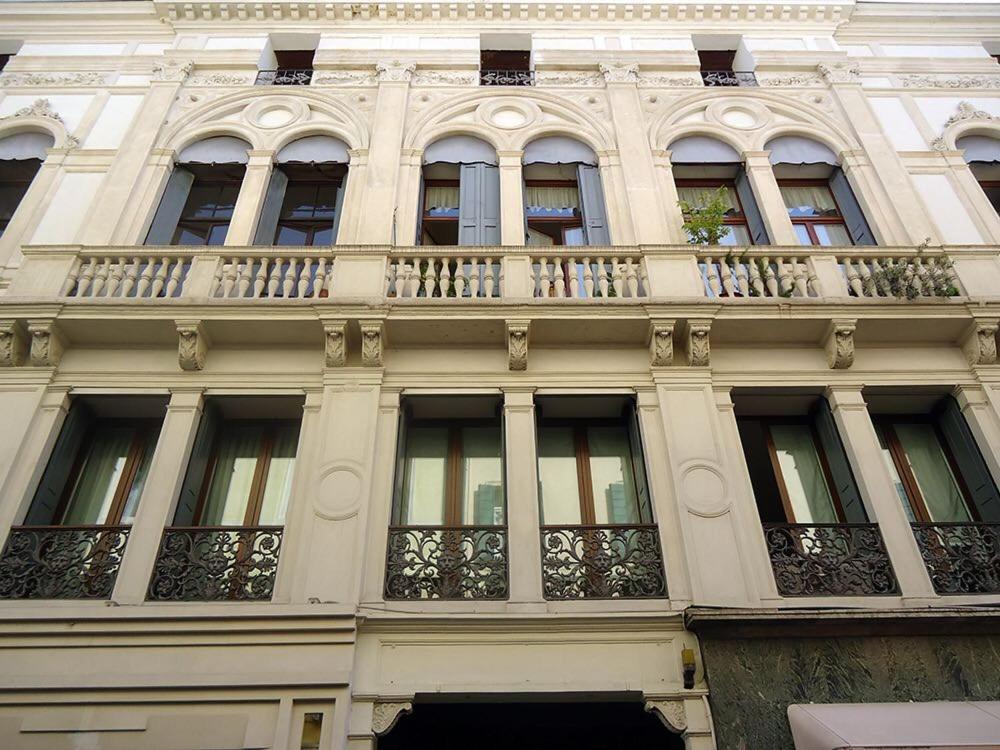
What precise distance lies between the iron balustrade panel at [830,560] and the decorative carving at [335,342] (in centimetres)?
518

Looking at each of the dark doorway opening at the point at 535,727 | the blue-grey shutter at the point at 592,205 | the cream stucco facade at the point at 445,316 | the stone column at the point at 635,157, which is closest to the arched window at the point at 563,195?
the blue-grey shutter at the point at 592,205

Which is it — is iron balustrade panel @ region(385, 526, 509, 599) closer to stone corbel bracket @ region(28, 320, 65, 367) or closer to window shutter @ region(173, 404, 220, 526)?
window shutter @ region(173, 404, 220, 526)

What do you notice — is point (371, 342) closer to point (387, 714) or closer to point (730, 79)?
point (387, 714)

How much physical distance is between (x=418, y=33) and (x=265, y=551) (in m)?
10.3

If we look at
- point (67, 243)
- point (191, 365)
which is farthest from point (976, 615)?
point (67, 243)

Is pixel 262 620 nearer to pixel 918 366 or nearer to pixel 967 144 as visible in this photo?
pixel 918 366

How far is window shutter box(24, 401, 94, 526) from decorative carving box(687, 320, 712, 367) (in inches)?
291

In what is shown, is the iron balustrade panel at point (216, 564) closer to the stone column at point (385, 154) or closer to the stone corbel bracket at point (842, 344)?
the stone column at point (385, 154)

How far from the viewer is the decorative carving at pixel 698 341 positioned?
27.8 feet

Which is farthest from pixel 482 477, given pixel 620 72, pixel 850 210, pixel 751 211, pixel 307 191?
pixel 620 72

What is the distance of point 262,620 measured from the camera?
663cm

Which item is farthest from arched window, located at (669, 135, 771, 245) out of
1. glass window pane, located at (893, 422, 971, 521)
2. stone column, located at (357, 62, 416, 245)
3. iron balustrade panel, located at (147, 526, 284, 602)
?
iron balustrade panel, located at (147, 526, 284, 602)

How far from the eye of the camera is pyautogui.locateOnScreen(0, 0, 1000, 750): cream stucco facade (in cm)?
653

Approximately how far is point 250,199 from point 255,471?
4.50 metres
